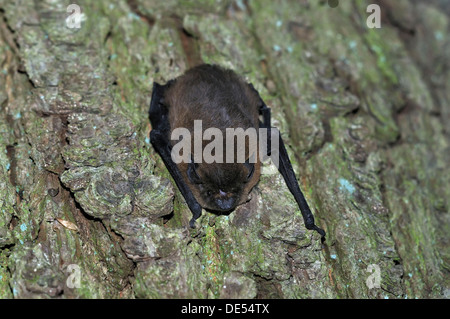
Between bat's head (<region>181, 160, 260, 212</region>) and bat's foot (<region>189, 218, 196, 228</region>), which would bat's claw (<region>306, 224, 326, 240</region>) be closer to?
bat's head (<region>181, 160, 260, 212</region>)

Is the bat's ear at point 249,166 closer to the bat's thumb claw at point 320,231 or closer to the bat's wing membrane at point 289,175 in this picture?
the bat's wing membrane at point 289,175

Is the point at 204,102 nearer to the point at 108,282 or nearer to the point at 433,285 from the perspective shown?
the point at 108,282

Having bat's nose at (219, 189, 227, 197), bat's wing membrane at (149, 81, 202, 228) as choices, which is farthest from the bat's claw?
bat's wing membrane at (149, 81, 202, 228)

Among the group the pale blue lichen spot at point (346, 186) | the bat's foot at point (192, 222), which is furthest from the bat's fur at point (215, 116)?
the pale blue lichen spot at point (346, 186)

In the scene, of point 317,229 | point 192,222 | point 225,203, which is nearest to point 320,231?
point 317,229

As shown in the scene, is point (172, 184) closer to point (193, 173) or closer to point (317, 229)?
point (193, 173)
